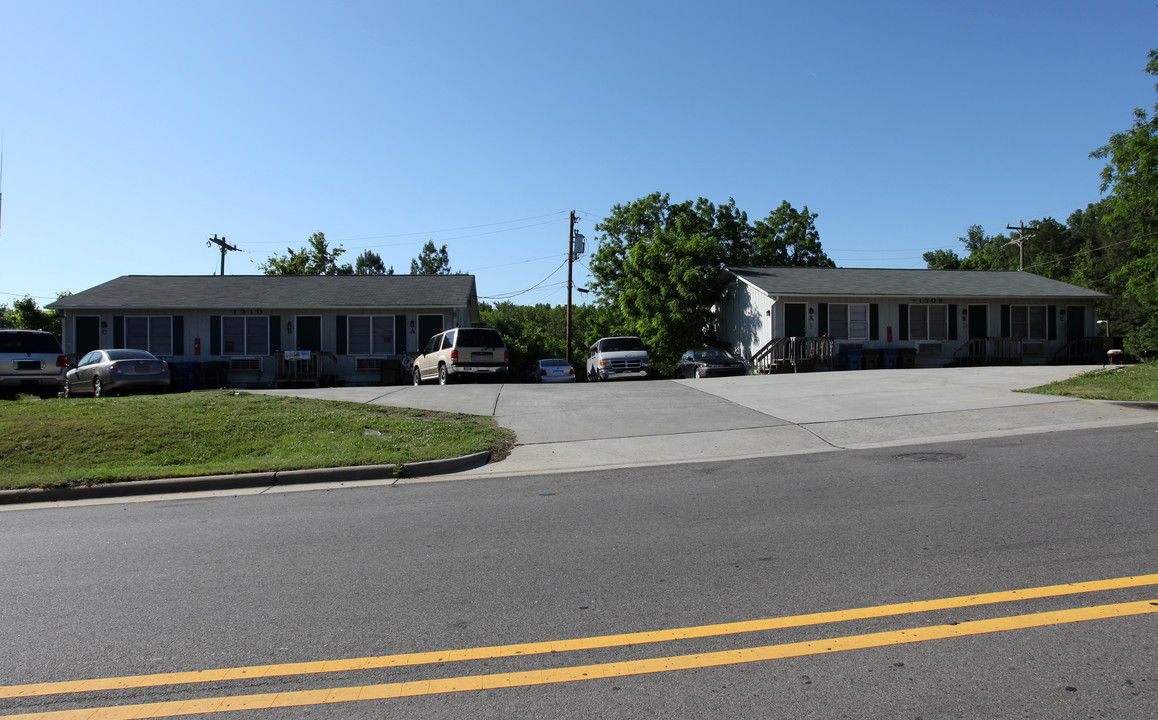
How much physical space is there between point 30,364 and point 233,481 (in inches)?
467

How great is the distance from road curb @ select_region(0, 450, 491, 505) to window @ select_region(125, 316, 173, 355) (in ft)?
68.4

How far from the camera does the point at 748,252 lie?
42438 millimetres

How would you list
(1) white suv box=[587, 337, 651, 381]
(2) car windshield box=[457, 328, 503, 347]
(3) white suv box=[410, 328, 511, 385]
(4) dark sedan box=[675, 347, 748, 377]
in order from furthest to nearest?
(1) white suv box=[587, 337, 651, 381], (4) dark sedan box=[675, 347, 748, 377], (2) car windshield box=[457, 328, 503, 347], (3) white suv box=[410, 328, 511, 385]

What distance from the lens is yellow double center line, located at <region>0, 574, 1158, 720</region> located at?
10.0 feet

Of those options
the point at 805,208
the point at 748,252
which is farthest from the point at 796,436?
the point at 805,208

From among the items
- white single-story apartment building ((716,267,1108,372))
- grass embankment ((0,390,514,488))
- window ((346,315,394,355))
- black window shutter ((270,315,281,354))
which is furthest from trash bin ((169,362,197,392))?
white single-story apartment building ((716,267,1108,372))

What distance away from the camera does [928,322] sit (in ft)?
91.6

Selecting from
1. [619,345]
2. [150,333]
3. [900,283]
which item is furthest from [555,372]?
[150,333]

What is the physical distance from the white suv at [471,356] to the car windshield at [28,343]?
30.7 feet

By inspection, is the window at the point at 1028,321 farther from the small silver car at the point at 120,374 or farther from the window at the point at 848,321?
the small silver car at the point at 120,374

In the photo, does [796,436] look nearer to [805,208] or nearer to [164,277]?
[164,277]

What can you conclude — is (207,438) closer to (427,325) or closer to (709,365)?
(427,325)

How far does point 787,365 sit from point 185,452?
20.9 metres

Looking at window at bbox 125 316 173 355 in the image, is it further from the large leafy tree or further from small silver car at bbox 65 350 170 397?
the large leafy tree
